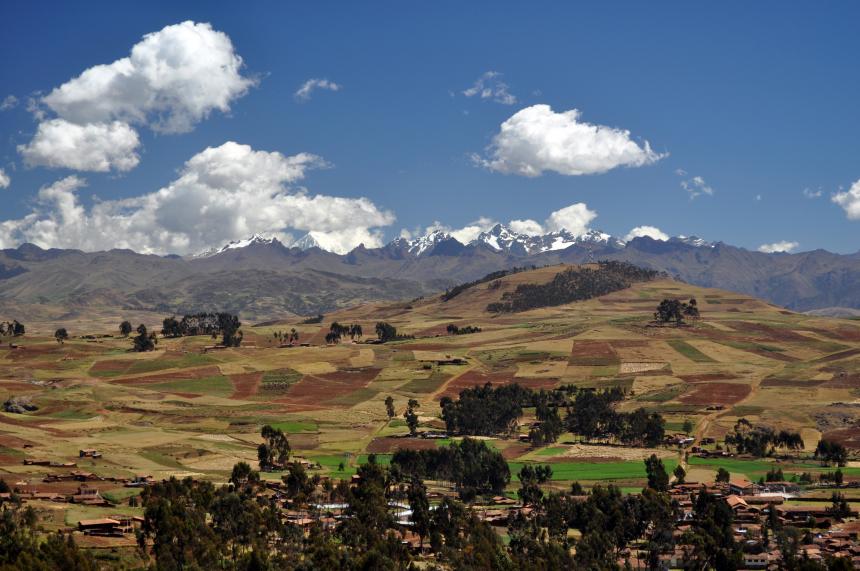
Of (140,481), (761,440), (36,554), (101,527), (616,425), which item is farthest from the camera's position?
(616,425)

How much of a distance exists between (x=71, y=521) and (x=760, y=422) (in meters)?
144

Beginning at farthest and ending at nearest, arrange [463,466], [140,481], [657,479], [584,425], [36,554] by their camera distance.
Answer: [584,425], [463,466], [140,481], [657,479], [36,554]

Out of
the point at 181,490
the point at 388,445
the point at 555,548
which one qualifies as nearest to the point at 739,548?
the point at 555,548

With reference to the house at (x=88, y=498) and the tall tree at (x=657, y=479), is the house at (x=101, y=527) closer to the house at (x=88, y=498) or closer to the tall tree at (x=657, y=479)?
the house at (x=88, y=498)

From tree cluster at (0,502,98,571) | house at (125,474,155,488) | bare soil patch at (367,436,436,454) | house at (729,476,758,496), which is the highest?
tree cluster at (0,502,98,571)

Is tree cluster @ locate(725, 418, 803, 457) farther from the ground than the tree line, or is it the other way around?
the tree line

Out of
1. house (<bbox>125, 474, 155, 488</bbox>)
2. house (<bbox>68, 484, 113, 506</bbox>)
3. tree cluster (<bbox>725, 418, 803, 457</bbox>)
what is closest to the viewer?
house (<bbox>68, 484, 113, 506</bbox>)

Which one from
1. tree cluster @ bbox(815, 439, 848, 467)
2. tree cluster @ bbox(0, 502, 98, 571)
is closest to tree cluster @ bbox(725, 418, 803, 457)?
tree cluster @ bbox(815, 439, 848, 467)

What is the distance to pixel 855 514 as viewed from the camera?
113 meters

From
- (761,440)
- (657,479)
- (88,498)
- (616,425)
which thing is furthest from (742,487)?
(88,498)

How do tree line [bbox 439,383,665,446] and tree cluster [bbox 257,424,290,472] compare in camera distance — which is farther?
tree line [bbox 439,383,665,446]

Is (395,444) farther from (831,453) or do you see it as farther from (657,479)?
(831,453)

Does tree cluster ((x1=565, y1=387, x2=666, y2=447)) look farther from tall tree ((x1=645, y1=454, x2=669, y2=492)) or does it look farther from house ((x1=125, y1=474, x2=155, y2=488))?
house ((x1=125, y1=474, x2=155, y2=488))

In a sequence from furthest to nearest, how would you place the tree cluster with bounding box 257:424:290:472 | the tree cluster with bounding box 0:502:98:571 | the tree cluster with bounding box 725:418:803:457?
the tree cluster with bounding box 725:418:803:457, the tree cluster with bounding box 257:424:290:472, the tree cluster with bounding box 0:502:98:571
